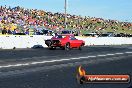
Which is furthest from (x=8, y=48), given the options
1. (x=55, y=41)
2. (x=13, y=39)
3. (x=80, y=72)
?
(x=80, y=72)

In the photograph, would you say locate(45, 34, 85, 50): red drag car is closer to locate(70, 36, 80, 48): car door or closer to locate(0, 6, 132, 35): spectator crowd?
locate(70, 36, 80, 48): car door

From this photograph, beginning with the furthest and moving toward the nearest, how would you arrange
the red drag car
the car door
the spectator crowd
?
the spectator crowd
the car door
the red drag car

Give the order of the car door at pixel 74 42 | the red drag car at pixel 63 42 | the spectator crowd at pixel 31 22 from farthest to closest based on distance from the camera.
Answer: the spectator crowd at pixel 31 22, the car door at pixel 74 42, the red drag car at pixel 63 42

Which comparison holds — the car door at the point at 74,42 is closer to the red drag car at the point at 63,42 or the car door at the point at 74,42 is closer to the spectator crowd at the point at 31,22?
the red drag car at the point at 63,42

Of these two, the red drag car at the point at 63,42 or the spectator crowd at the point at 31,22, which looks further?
the spectator crowd at the point at 31,22

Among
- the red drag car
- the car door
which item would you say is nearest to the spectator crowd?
the red drag car

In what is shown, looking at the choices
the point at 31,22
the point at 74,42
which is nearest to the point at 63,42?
the point at 74,42

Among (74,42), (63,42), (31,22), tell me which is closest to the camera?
(63,42)

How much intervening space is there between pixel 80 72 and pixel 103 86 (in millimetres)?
5451

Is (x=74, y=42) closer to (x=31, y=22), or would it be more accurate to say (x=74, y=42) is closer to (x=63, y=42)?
(x=63, y=42)

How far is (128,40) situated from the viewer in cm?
6631

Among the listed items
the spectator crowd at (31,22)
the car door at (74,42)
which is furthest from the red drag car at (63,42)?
the spectator crowd at (31,22)

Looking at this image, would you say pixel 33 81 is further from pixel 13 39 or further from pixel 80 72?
pixel 13 39

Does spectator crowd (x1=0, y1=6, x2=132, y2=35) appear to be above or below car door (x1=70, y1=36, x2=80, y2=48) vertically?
above
